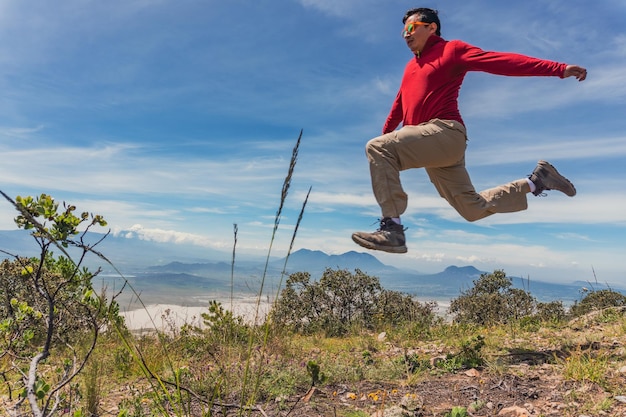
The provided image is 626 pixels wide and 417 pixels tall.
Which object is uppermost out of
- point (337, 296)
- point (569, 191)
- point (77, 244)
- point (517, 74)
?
point (517, 74)

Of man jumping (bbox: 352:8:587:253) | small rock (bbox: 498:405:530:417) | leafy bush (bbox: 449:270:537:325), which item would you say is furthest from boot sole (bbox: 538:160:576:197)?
leafy bush (bbox: 449:270:537:325)

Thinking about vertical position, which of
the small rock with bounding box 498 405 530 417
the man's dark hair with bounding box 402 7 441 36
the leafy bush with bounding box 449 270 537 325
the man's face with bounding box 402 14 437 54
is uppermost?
the man's dark hair with bounding box 402 7 441 36

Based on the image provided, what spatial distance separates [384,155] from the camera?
4262 mm

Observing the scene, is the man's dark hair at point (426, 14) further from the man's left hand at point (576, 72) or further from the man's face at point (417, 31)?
the man's left hand at point (576, 72)

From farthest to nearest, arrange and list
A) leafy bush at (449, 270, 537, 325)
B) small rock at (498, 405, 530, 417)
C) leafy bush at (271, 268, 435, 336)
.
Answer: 1. leafy bush at (449, 270, 537, 325)
2. leafy bush at (271, 268, 435, 336)
3. small rock at (498, 405, 530, 417)

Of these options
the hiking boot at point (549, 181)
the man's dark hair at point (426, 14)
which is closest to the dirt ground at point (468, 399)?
the hiking boot at point (549, 181)

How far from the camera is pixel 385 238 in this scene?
4141mm

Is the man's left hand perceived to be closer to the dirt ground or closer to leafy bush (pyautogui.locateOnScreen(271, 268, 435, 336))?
the dirt ground

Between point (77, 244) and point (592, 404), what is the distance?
10.7ft

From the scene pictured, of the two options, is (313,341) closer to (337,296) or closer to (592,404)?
(592,404)

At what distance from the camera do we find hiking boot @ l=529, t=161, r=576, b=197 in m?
5.38

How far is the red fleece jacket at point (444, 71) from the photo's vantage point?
4145 mm

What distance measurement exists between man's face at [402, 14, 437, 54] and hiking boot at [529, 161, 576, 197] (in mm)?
2328

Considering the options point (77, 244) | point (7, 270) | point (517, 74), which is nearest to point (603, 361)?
point (517, 74)
